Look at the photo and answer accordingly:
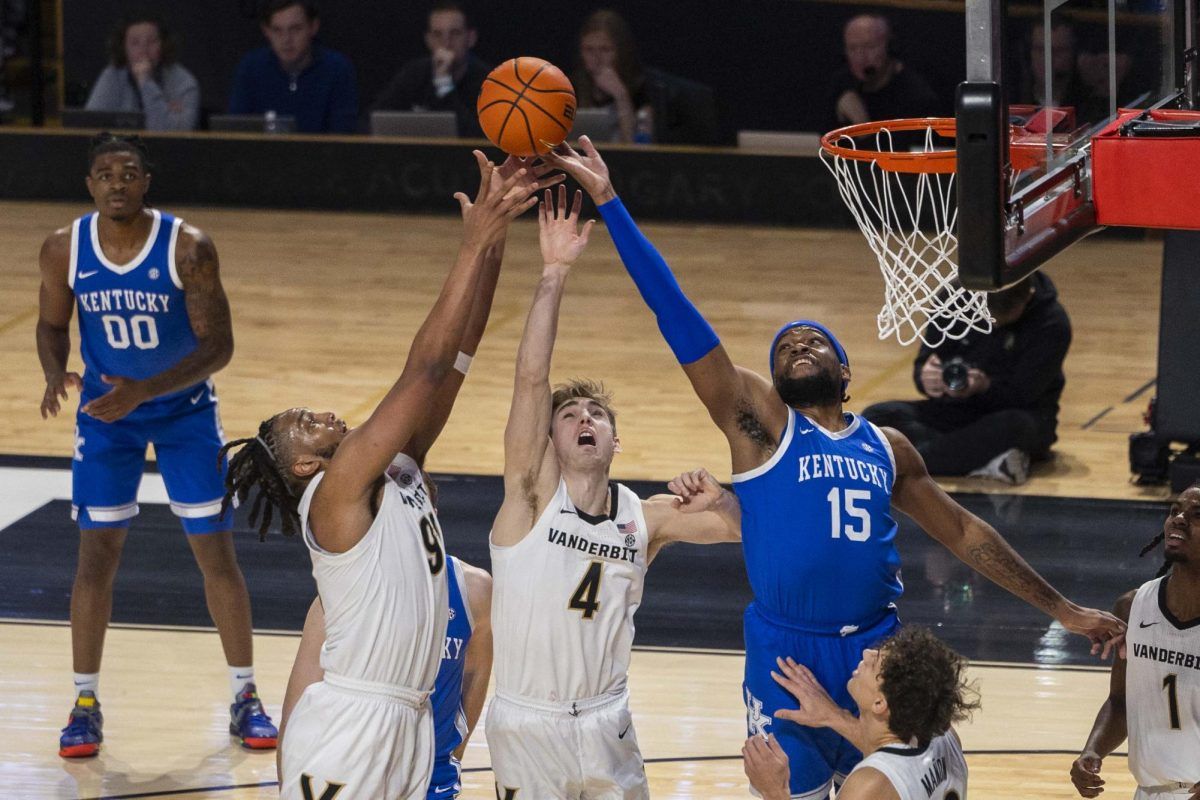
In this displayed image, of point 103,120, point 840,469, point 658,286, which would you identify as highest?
point 103,120

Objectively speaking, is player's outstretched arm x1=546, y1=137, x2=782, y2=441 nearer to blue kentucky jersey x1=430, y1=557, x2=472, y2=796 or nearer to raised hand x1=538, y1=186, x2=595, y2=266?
raised hand x1=538, y1=186, x2=595, y2=266

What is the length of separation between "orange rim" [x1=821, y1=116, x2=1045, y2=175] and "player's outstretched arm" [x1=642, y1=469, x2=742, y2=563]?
43.2 inches

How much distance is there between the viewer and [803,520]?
16.0 feet

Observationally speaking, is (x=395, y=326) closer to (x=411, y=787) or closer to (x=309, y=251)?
(x=309, y=251)

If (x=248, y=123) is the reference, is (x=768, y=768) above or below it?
below

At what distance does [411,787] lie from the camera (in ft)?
14.9

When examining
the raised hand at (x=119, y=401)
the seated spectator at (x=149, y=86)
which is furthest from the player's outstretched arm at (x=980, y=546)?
the seated spectator at (x=149, y=86)

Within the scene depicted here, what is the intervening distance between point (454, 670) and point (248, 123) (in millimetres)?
10845

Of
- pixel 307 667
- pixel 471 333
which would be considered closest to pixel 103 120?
pixel 471 333

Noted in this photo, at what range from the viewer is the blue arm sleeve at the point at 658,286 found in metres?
4.68

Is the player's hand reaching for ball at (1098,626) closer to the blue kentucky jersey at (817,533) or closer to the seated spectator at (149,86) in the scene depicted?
the blue kentucky jersey at (817,533)

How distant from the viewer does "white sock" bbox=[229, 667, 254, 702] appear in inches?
250

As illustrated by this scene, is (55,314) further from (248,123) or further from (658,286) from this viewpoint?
(248,123)

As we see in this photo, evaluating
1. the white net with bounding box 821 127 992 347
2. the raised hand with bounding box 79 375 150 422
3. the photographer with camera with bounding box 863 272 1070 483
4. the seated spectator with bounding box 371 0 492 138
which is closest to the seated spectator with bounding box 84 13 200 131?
the seated spectator with bounding box 371 0 492 138
